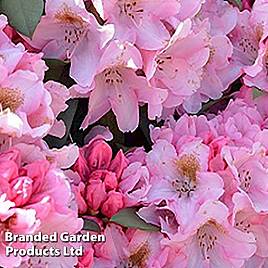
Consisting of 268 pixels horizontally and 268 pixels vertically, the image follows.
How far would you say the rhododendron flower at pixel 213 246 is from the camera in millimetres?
1003

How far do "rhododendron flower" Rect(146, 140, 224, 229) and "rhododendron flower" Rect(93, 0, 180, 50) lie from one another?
0.13 metres

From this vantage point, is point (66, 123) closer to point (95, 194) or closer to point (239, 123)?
point (95, 194)

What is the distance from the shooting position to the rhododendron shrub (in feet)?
3.10

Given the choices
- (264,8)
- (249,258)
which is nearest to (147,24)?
(264,8)

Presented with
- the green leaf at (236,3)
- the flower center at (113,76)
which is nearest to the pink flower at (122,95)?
the flower center at (113,76)

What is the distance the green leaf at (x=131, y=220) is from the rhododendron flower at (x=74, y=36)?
0.16m

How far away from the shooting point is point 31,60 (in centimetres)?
95

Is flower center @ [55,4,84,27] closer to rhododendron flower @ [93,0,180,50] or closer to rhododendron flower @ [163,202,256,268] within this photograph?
rhododendron flower @ [93,0,180,50]

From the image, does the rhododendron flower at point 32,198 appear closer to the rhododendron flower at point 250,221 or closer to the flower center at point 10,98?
the flower center at point 10,98

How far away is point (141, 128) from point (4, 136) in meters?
0.30

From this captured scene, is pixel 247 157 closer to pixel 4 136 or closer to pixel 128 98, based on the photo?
pixel 128 98

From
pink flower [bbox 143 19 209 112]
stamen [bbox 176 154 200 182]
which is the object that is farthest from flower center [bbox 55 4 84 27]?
stamen [bbox 176 154 200 182]

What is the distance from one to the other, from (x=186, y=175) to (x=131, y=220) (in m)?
0.11

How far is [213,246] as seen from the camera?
1.05 metres
